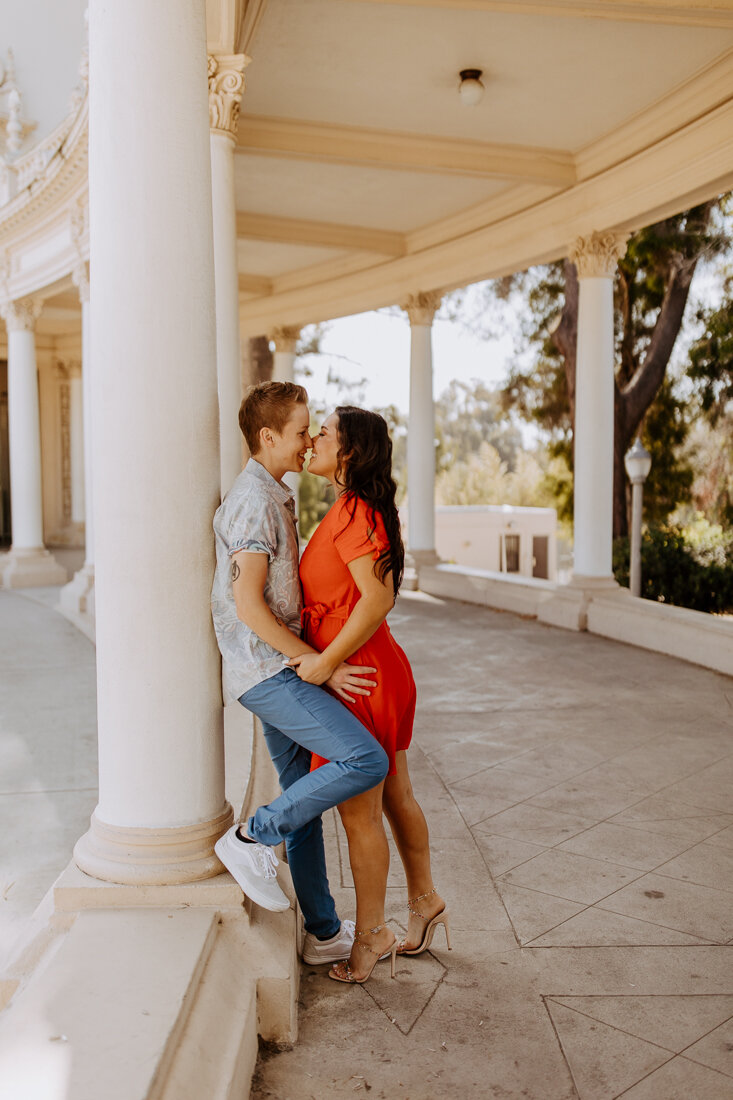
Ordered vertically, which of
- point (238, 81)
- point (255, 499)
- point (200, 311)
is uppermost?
point (238, 81)

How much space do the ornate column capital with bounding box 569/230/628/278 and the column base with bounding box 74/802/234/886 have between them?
10784 millimetres

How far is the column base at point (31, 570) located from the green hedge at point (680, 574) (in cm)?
1109

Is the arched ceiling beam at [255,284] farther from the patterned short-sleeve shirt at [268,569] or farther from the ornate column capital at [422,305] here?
the patterned short-sleeve shirt at [268,569]

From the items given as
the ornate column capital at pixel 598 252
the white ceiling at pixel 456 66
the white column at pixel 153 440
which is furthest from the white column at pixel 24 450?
the white column at pixel 153 440

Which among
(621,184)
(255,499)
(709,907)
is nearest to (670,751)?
(709,907)

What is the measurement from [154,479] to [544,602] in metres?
10.6

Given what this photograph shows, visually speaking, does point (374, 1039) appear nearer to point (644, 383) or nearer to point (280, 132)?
point (280, 132)

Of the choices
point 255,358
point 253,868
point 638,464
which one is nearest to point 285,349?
point 255,358

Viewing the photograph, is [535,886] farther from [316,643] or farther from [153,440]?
[153,440]

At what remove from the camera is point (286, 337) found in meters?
19.4

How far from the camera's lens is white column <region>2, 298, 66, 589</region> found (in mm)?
18172

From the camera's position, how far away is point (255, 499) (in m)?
3.51

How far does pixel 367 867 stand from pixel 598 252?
10.7 meters

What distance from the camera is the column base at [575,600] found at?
500 inches
